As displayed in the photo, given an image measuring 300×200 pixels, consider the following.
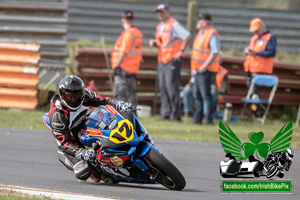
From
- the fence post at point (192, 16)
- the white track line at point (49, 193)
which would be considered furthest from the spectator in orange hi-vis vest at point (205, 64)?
the white track line at point (49, 193)

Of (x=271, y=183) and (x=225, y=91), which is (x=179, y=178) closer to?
(x=271, y=183)

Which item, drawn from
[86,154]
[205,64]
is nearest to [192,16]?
[205,64]

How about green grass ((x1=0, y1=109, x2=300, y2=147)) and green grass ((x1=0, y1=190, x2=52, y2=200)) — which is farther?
green grass ((x1=0, y1=109, x2=300, y2=147))

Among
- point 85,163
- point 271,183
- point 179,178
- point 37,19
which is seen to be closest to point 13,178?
point 85,163

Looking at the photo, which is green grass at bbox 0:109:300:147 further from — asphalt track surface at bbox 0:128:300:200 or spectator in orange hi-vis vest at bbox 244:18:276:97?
spectator in orange hi-vis vest at bbox 244:18:276:97

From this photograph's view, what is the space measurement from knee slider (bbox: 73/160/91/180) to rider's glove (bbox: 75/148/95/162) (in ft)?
0.56

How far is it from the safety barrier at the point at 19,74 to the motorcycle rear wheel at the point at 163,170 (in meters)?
7.17

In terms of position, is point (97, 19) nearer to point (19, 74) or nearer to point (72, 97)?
point (19, 74)

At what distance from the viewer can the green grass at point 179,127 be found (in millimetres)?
10602

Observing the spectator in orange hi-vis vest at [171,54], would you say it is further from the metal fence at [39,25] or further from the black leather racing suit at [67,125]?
the black leather racing suit at [67,125]

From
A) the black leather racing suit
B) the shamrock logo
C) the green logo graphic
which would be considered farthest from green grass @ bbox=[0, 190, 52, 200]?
the shamrock logo

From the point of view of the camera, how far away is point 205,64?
39.2 ft

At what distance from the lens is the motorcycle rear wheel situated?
618 centimetres

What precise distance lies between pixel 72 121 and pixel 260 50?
7.16 metres
